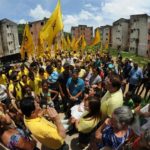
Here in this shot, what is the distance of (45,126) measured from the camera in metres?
3.56

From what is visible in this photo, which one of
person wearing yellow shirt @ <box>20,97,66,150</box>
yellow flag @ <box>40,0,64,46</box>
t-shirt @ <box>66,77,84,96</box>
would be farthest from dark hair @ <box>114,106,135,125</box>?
yellow flag @ <box>40,0,64,46</box>

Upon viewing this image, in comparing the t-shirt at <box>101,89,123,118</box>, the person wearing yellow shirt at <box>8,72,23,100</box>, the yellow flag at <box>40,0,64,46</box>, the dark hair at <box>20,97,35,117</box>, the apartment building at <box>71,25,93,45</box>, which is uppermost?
the apartment building at <box>71,25,93,45</box>

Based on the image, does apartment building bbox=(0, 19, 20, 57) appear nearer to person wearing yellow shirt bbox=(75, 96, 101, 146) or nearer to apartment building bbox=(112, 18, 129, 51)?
apartment building bbox=(112, 18, 129, 51)

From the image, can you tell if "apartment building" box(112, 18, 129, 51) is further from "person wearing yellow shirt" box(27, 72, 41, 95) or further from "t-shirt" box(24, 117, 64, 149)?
"t-shirt" box(24, 117, 64, 149)

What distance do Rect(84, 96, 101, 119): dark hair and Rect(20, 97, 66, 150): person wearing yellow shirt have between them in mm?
1020

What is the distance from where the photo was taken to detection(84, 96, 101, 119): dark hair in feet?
14.6

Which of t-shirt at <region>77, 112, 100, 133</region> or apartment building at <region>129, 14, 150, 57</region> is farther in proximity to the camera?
apartment building at <region>129, 14, 150, 57</region>

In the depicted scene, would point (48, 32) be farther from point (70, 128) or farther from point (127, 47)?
point (127, 47)

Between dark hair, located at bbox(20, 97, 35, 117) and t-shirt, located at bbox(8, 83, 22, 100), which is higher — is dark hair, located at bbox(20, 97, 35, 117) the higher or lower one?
the higher one

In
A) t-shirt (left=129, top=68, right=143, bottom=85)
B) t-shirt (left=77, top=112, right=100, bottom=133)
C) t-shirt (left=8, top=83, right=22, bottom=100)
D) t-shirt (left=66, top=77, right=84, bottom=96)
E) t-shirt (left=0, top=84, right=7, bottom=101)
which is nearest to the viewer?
t-shirt (left=77, top=112, right=100, bottom=133)

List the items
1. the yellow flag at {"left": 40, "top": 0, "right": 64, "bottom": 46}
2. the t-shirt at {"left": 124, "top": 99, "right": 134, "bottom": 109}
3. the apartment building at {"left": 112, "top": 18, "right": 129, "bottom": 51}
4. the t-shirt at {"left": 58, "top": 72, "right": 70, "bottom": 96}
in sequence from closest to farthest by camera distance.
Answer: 1. the t-shirt at {"left": 124, "top": 99, "right": 134, "bottom": 109}
2. the t-shirt at {"left": 58, "top": 72, "right": 70, "bottom": 96}
3. the yellow flag at {"left": 40, "top": 0, "right": 64, "bottom": 46}
4. the apartment building at {"left": 112, "top": 18, "right": 129, "bottom": 51}

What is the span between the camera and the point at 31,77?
8078mm

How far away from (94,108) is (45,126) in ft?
4.12

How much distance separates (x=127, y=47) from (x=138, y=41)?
32.8ft
